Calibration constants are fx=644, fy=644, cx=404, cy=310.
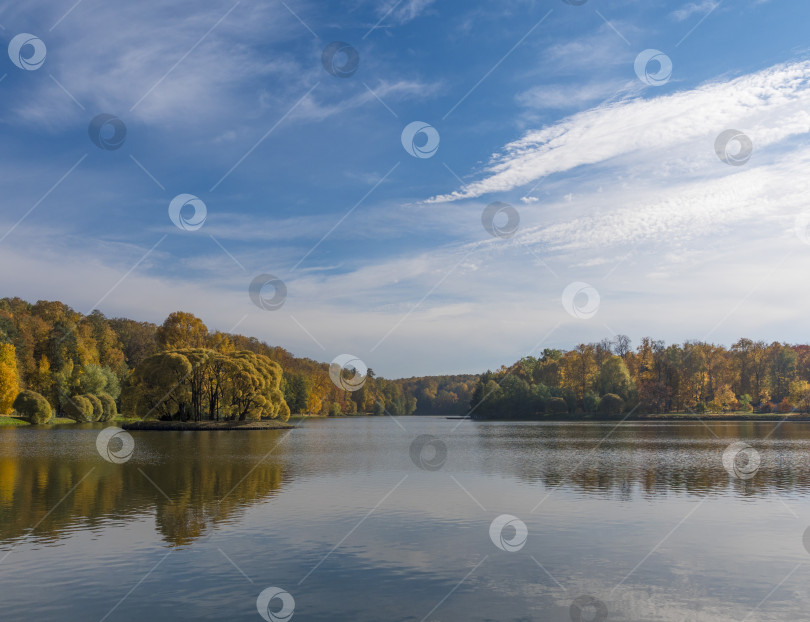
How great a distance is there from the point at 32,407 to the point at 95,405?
10148mm

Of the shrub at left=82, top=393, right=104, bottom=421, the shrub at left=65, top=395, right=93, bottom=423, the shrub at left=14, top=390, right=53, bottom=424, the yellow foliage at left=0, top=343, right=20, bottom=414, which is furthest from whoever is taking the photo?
the shrub at left=82, top=393, right=104, bottom=421

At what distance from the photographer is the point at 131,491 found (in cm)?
2316

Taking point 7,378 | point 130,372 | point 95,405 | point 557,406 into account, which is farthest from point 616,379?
point 7,378

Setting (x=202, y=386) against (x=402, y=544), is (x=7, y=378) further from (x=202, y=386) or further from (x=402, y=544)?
(x=402, y=544)

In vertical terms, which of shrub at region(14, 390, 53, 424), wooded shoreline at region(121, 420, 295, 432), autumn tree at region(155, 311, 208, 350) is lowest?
wooded shoreline at region(121, 420, 295, 432)

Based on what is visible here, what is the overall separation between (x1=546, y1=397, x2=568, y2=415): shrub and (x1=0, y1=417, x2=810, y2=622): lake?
9071cm

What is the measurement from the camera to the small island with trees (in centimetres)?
7500

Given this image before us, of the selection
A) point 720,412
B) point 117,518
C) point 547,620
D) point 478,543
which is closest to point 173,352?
point 117,518

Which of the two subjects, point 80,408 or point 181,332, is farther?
point 181,332

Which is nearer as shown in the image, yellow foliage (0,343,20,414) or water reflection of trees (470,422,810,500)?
water reflection of trees (470,422,810,500)

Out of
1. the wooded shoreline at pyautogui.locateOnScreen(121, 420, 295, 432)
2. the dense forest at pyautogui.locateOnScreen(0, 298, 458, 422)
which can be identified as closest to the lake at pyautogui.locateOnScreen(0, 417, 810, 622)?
the wooded shoreline at pyautogui.locateOnScreen(121, 420, 295, 432)

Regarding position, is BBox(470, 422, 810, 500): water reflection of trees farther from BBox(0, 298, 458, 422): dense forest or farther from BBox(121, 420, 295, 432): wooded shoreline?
BBox(0, 298, 458, 422): dense forest

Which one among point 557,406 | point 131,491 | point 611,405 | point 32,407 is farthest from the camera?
point 557,406

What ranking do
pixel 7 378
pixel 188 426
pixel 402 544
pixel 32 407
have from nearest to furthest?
pixel 402 544
pixel 188 426
pixel 7 378
pixel 32 407
